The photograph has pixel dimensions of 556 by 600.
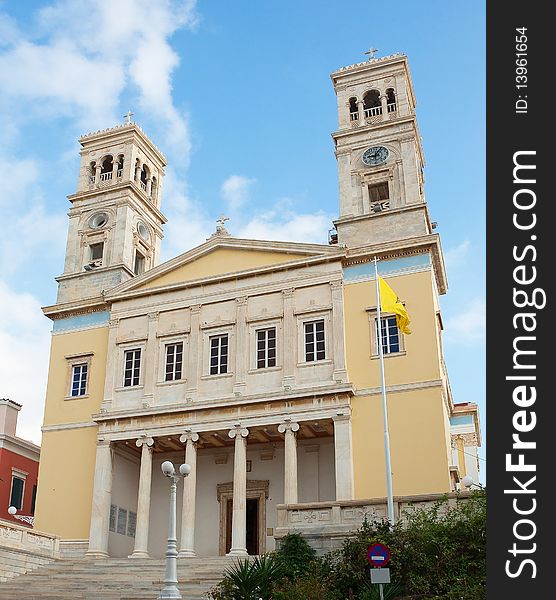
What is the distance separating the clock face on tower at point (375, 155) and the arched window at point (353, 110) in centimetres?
223

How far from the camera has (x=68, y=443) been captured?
1310 inches

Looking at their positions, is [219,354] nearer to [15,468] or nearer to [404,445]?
[404,445]

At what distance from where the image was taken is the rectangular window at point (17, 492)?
1506 inches

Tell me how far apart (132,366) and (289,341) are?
23.9ft

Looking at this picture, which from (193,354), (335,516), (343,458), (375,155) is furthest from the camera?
(375,155)

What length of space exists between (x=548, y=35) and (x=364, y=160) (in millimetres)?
24399

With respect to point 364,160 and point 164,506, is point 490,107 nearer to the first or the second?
point 364,160

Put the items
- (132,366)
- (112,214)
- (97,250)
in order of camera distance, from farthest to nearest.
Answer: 1. (97,250)
2. (112,214)
3. (132,366)

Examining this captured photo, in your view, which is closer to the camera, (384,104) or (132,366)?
(132,366)

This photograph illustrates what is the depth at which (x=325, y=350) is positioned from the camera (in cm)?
2984

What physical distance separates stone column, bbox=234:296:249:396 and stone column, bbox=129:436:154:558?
4266mm

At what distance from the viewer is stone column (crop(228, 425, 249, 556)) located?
27516 mm

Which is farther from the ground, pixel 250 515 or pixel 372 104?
pixel 372 104

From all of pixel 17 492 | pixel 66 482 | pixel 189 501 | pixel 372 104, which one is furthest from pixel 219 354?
pixel 17 492
